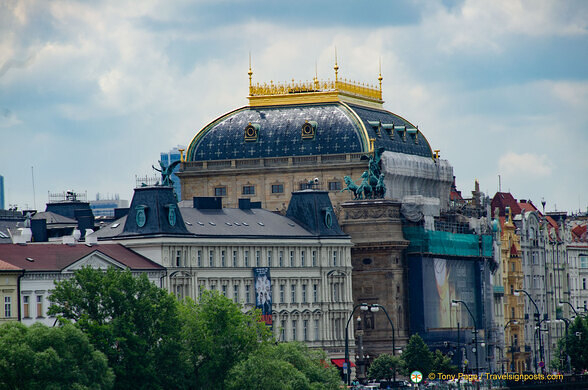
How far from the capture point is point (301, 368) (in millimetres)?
175000

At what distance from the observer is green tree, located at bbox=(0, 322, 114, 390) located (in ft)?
474

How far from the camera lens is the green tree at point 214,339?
167 m

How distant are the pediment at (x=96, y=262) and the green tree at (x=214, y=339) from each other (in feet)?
41.5

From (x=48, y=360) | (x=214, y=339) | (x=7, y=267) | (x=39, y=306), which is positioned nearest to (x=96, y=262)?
(x=39, y=306)

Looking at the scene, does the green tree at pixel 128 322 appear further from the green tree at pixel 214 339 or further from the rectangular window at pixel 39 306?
the rectangular window at pixel 39 306

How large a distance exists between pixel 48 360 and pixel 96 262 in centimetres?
3841

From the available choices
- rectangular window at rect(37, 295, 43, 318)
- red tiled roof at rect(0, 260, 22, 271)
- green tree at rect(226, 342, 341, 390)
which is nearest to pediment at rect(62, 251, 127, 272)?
rectangular window at rect(37, 295, 43, 318)

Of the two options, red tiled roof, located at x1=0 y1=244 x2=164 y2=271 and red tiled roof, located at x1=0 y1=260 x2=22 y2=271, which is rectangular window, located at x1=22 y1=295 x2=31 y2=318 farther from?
red tiled roof, located at x1=0 y1=260 x2=22 y2=271

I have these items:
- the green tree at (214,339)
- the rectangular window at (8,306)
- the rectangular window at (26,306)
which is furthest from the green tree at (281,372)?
the rectangular window at (8,306)

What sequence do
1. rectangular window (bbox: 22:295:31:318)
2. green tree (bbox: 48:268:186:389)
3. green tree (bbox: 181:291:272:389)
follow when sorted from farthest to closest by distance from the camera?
rectangular window (bbox: 22:295:31:318), green tree (bbox: 181:291:272:389), green tree (bbox: 48:268:186:389)

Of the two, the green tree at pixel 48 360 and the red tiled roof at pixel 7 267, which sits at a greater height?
the red tiled roof at pixel 7 267

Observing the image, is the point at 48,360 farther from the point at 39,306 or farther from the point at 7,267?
the point at 39,306

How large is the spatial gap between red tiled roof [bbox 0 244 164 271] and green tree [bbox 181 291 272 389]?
45.3 ft

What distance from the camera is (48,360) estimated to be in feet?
475
